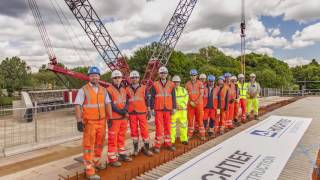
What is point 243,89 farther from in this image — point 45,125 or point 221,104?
point 45,125

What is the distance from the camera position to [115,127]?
5.15 metres

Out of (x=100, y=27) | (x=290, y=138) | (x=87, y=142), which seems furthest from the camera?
(x=100, y=27)

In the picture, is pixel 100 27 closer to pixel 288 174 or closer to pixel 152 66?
pixel 152 66

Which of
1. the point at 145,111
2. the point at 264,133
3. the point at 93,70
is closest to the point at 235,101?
the point at 264,133

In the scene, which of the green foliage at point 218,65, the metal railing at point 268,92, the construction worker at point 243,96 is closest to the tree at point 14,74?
the green foliage at point 218,65

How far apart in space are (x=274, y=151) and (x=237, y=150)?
0.76 metres

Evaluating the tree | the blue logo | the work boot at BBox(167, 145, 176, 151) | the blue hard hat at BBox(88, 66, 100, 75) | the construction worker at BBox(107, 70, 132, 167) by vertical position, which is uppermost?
the tree

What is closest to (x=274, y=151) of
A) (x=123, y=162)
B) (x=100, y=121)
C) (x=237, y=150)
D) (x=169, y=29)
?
(x=237, y=150)

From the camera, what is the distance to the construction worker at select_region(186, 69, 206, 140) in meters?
7.18

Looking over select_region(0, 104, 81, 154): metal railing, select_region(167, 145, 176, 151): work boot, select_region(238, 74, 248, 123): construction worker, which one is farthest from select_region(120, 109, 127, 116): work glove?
select_region(238, 74, 248, 123): construction worker

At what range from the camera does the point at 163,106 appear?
6055 mm

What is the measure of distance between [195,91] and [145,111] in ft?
6.70

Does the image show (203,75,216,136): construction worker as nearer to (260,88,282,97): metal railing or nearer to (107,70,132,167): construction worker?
(107,70,132,167): construction worker

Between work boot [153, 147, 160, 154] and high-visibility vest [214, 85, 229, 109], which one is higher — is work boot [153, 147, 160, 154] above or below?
below
